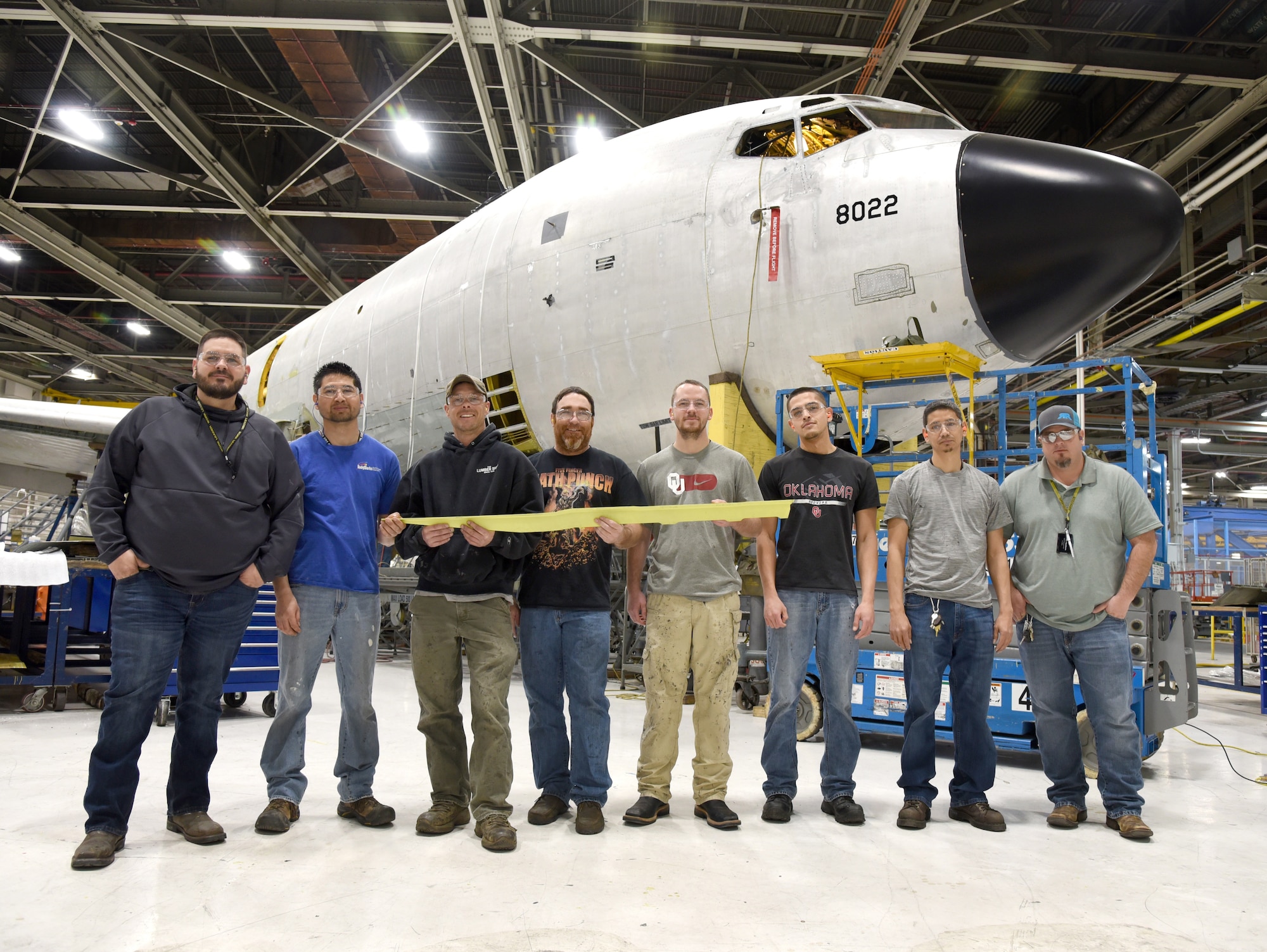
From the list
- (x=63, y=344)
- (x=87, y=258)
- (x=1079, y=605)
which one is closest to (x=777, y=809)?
(x=1079, y=605)

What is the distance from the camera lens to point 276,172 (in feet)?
56.5

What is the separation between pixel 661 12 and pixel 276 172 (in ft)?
30.7

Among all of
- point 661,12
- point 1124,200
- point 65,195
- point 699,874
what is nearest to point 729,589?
point 699,874

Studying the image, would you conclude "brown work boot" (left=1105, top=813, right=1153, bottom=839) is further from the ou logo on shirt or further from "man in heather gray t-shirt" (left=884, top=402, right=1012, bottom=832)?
the ou logo on shirt

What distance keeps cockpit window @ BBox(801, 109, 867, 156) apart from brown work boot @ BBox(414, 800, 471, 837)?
5.09 metres

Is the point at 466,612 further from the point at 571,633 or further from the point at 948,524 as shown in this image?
the point at 948,524

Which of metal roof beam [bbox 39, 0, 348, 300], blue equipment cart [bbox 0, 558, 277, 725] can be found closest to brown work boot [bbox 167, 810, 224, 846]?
blue equipment cart [bbox 0, 558, 277, 725]

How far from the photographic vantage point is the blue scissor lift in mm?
5312

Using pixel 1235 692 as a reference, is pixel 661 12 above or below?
above

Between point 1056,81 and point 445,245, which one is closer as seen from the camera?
point 445,245

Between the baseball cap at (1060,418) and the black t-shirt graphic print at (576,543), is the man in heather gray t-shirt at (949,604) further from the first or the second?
the black t-shirt graphic print at (576,543)

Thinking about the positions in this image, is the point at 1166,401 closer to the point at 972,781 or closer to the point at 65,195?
the point at 972,781

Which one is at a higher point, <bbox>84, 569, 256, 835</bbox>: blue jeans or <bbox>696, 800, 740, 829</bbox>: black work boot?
<bbox>84, 569, 256, 835</bbox>: blue jeans

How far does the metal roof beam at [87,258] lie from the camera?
17.5m
